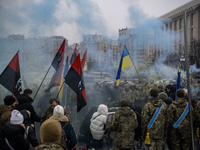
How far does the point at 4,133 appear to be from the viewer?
3.24 meters

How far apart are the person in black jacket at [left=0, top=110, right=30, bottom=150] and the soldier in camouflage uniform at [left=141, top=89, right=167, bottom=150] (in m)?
2.82

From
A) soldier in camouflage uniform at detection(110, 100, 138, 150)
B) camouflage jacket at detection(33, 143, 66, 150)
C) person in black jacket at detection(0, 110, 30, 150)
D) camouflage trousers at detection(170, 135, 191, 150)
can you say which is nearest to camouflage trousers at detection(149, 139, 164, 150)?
camouflage trousers at detection(170, 135, 191, 150)

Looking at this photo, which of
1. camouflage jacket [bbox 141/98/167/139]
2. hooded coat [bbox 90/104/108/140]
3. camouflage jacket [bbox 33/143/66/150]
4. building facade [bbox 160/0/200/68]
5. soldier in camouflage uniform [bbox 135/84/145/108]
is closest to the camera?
camouflage jacket [bbox 33/143/66/150]

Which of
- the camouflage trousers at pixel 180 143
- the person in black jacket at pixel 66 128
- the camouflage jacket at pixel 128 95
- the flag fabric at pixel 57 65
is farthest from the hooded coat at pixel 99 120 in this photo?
the camouflage jacket at pixel 128 95

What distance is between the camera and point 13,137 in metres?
3.28

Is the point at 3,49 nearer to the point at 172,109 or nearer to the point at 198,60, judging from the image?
the point at 172,109

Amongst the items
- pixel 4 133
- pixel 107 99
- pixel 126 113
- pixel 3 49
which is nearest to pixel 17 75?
pixel 4 133

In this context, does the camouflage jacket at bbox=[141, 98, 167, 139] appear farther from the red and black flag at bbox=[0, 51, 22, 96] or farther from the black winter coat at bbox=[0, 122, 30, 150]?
the red and black flag at bbox=[0, 51, 22, 96]

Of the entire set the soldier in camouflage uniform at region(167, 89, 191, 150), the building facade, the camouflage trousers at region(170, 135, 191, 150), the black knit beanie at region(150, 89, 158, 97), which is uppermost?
the building facade

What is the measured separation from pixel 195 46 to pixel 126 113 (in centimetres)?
3529

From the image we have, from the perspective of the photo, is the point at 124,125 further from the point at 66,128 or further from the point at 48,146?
the point at 48,146

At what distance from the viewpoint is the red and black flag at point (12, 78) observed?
5621 millimetres

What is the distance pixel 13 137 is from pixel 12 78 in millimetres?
2872

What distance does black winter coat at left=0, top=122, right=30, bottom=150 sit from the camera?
128 inches
